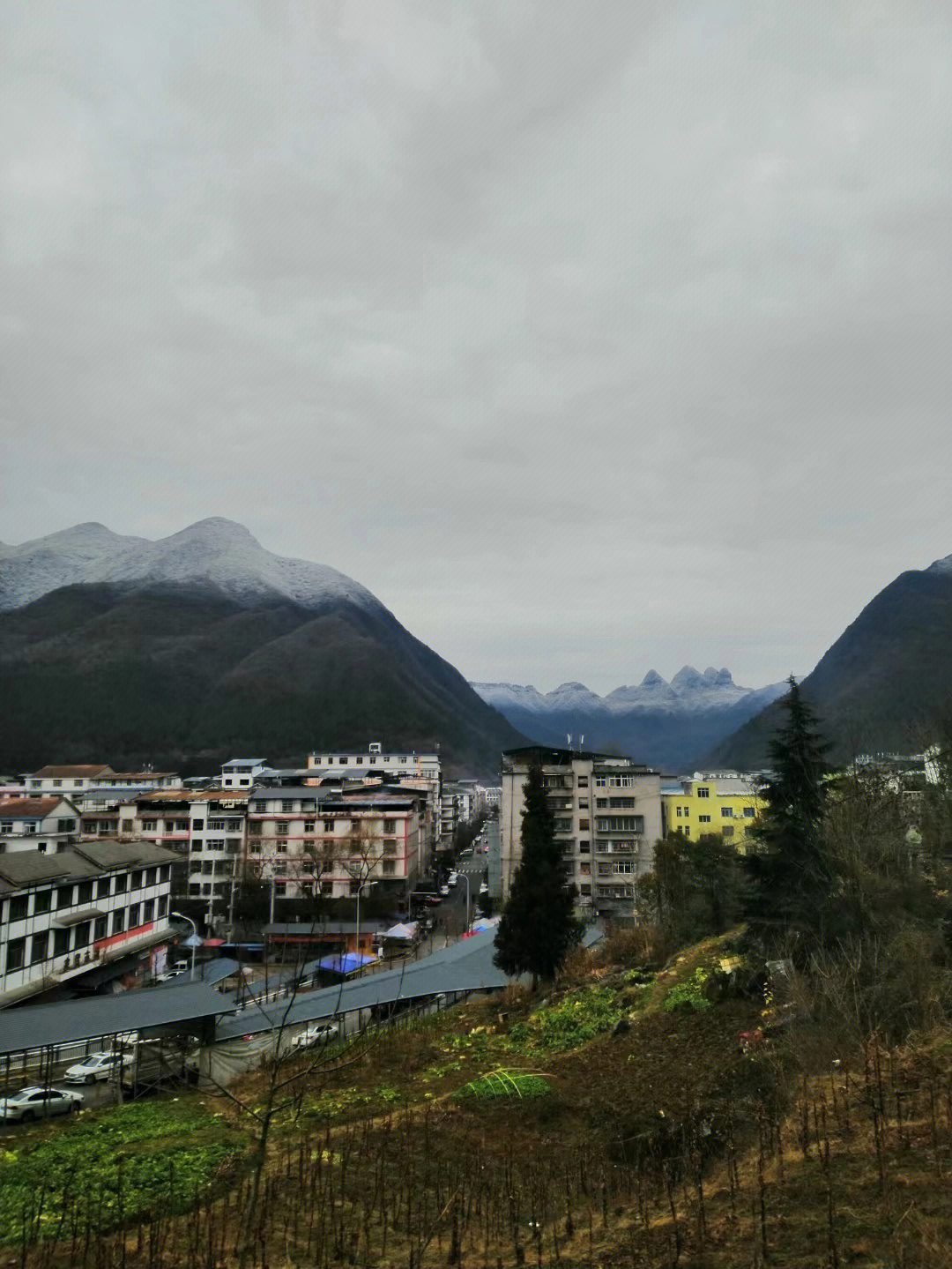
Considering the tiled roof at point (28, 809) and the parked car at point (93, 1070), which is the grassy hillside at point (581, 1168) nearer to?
the parked car at point (93, 1070)

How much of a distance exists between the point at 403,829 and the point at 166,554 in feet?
552

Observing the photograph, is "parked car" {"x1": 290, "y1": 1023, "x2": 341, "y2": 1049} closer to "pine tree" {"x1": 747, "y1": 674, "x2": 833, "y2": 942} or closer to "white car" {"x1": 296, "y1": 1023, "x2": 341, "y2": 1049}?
"white car" {"x1": 296, "y1": 1023, "x2": 341, "y2": 1049}

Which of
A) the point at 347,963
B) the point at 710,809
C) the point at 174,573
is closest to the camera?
the point at 347,963

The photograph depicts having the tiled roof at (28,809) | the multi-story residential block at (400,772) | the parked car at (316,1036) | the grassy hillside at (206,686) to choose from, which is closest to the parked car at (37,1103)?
the parked car at (316,1036)

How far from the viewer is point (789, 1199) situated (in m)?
6.46

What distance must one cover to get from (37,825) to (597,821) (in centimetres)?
3085

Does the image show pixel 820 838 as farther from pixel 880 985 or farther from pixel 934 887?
pixel 880 985

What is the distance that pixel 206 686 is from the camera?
125m

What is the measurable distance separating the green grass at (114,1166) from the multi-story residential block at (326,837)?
102ft

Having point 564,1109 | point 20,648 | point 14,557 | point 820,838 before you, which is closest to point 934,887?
point 820,838

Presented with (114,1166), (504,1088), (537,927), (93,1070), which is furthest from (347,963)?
(114,1166)

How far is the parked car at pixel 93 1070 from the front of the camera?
54.4ft

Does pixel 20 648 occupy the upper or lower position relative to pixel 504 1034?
upper

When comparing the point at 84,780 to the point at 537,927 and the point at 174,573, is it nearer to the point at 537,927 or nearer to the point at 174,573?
the point at 537,927
